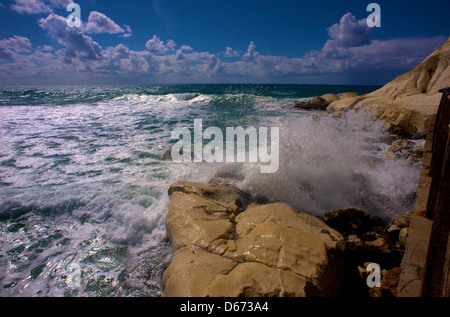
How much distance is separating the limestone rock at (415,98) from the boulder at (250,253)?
9.09 metres

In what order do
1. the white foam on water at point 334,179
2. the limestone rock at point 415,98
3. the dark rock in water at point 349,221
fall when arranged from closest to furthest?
1. the dark rock in water at point 349,221
2. the white foam on water at point 334,179
3. the limestone rock at point 415,98

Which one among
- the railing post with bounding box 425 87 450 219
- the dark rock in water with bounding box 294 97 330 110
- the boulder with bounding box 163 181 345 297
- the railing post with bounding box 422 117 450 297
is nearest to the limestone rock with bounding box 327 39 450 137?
the dark rock in water with bounding box 294 97 330 110

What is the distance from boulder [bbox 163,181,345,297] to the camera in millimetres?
2062

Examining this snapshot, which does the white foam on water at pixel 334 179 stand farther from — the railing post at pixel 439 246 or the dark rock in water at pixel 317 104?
the dark rock in water at pixel 317 104

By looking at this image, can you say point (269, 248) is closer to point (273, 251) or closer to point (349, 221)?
point (273, 251)

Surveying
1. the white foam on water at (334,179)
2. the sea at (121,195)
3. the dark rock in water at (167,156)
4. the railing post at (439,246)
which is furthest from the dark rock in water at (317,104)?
the railing post at (439,246)

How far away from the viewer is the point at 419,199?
10.5ft

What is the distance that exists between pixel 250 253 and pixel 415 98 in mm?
11618

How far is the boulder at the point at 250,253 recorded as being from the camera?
81.2 inches

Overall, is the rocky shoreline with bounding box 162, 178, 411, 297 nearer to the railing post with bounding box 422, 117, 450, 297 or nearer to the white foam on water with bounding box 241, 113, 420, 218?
the white foam on water with bounding box 241, 113, 420, 218

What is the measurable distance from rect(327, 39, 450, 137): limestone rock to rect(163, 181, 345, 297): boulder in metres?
9.09

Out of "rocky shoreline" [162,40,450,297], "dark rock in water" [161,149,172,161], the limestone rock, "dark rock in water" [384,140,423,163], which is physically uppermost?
the limestone rock

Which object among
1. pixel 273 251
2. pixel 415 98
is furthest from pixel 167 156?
pixel 415 98

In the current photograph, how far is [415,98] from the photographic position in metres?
9.69
